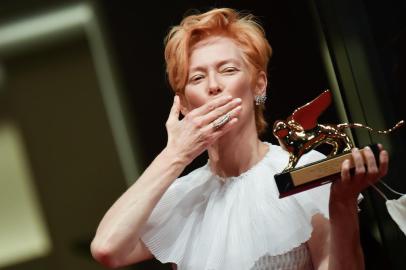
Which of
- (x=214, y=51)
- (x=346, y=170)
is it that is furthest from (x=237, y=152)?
(x=346, y=170)

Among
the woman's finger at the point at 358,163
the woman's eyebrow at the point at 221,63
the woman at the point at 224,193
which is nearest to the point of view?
the woman's finger at the point at 358,163

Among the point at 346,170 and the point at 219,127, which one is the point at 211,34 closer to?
the point at 219,127

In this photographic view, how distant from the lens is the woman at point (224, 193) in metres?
1.15

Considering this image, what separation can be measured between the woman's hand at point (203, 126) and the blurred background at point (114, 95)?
29 centimetres

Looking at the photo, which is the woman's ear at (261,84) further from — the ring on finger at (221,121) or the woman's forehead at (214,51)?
the ring on finger at (221,121)

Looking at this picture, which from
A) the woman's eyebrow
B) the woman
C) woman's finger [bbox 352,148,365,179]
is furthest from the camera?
the woman's eyebrow

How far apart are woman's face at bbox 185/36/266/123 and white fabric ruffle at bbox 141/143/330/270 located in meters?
0.15

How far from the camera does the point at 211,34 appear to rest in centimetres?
131

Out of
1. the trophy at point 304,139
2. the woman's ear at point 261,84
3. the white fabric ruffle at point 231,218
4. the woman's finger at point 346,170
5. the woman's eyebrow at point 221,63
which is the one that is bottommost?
the white fabric ruffle at point 231,218

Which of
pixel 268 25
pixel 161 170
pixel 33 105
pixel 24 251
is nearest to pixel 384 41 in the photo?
pixel 268 25

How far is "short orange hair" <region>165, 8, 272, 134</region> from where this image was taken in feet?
4.25

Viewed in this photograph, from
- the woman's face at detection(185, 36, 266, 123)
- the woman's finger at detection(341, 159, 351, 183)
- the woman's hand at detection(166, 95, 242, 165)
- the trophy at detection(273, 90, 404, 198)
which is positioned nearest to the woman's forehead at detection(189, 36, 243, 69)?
the woman's face at detection(185, 36, 266, 123)

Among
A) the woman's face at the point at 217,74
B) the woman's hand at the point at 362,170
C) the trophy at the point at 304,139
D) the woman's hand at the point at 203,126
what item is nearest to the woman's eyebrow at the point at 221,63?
the woman's face at the point at 217,74

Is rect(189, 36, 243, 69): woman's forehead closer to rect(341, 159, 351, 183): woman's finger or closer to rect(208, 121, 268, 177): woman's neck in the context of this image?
rect(208, 121, 268, 177): woman's neck
